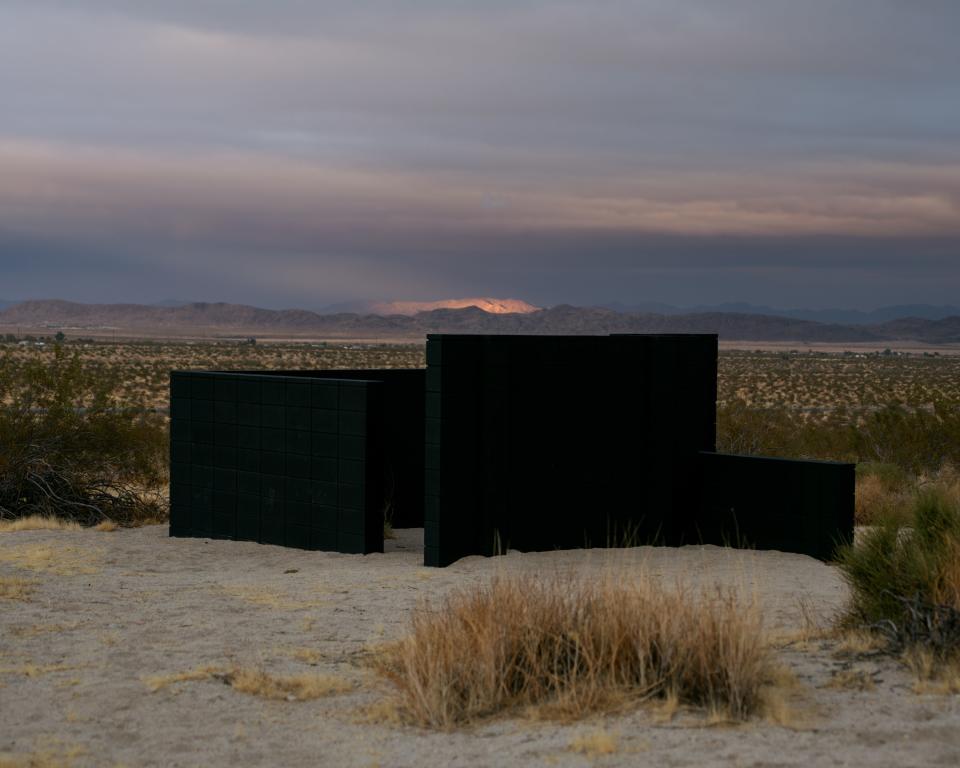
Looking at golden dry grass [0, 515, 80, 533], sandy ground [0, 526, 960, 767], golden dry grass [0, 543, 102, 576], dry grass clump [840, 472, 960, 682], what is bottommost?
golden dry grass [0, 515, 80, 533]

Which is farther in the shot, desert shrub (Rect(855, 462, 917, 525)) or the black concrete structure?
desert shrub (Rect(855, 462, 917, 525))

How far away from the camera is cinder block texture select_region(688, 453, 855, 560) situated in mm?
16359

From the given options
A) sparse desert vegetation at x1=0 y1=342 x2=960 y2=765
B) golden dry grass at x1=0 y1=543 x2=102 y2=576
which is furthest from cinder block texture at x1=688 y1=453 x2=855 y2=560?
golden dry grass at x1=0 y1=543 x2=102 y2=576

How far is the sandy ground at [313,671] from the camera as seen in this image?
761cm

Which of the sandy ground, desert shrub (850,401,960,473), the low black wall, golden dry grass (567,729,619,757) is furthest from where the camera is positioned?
desert shrub (850,401,960,473)

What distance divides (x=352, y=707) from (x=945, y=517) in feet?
20.0

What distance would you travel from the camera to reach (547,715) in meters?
8.17

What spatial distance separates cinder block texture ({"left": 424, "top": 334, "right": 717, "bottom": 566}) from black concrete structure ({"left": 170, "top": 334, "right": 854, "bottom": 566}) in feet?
0.07

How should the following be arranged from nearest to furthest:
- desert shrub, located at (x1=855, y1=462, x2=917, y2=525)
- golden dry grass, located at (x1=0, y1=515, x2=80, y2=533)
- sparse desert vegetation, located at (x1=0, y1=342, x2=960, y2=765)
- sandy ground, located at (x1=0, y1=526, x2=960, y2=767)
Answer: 1. sandy ground, located at (x1=0, y1=526, x2=960, y2=767)
2. sparse desert vegetation, located at (x1=0, y1=342, x2=960, y2=765)
3. golden dry grass, located at (x1=0, y1=515, x2=80, y2=533)
4. desert shrub, located at (x1=855, y1=462, x2=917, y2=525)

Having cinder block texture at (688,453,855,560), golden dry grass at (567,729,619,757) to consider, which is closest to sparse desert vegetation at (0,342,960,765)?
golden dry grass at (567,729,619,757)

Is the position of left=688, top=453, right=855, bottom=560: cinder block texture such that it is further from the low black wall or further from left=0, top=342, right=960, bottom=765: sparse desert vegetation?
the low black wall

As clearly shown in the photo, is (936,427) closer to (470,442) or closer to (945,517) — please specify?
→ (470,442)

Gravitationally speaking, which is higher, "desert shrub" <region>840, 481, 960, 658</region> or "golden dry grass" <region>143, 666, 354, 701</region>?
"desert shrub" <region>840, 481, 960, 658</region>

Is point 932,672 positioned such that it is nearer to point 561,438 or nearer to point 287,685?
point 287,685
